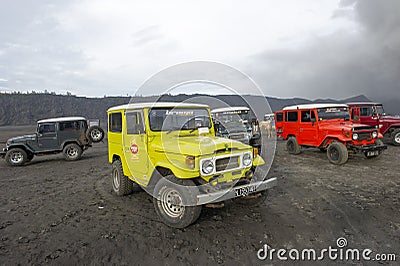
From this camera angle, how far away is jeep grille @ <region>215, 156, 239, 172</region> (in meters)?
4.03

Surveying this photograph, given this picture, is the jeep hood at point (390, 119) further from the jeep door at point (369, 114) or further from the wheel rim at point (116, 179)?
the wheel rim at point (116, 179)

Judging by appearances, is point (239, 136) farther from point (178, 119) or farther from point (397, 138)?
point (397, 138)

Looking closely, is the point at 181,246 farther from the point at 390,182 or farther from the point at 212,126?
the point at 390,182

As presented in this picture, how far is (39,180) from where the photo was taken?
25.4 ft

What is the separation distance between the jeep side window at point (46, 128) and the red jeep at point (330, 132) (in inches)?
428

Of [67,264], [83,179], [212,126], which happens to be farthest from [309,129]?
[67,264]

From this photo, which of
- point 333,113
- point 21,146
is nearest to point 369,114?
point 333,113

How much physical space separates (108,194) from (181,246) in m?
3.25

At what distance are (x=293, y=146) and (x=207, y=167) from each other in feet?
26.6

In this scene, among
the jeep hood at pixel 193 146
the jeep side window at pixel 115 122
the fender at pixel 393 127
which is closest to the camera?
the jeep hood at pixel 193 146

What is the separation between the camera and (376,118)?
12.5 meters

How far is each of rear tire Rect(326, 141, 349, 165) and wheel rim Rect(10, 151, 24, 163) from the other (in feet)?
42.6

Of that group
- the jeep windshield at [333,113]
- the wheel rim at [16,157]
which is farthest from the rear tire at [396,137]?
the wheel rim at [16,157]

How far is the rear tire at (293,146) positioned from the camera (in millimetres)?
10625
